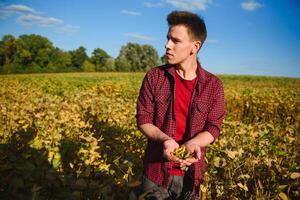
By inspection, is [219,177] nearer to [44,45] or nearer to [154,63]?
[154,63]

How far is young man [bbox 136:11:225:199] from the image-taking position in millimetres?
2445

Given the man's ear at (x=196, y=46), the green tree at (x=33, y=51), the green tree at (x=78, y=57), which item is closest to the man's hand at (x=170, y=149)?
the man's ear at (x=196, y=46)

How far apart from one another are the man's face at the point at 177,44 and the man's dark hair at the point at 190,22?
34mm

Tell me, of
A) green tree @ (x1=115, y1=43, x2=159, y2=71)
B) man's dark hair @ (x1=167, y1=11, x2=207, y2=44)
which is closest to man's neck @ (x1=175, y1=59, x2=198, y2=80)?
man's dark hair @ (x1=167, y1=11, x2=207, y2=44)

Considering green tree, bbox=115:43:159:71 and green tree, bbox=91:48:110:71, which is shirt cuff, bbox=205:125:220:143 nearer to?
green tree, bbox=115:43:159:71

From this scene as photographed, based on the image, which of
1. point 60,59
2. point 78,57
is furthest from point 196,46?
point 78,57

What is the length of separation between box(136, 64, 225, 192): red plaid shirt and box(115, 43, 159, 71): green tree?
84.1 m

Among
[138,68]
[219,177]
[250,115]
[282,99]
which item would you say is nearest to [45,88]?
[250,115]

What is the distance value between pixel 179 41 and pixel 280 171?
137cm

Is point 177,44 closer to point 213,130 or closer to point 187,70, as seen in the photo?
point 187,70

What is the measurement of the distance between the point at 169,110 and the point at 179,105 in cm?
10

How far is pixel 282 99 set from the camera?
9.32m

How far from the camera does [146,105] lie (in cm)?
247

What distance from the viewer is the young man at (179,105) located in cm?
245
